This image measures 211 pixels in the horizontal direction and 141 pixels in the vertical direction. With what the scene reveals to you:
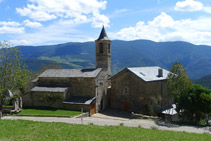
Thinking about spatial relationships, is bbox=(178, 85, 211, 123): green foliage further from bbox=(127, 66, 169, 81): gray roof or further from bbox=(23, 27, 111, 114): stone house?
bbox=(23, 27, 111, 114): stone house

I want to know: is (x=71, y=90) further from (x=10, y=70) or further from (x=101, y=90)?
(x=10, y=70)

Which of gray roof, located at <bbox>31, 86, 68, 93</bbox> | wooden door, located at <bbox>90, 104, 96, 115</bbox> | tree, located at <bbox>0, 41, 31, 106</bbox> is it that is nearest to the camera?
tree, located at <bbox>0, 41, 31, 106</bbox>

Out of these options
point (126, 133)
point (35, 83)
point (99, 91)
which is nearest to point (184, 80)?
point (99, 91)

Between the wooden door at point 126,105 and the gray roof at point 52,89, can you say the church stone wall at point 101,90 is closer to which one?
the wooden door at point 126,105

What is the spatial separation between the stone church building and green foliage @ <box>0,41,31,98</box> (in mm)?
8669

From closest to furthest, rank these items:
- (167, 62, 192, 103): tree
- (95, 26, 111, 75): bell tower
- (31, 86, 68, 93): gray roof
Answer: (167, 62, 192, 103): tree → (31, 86, 68, 93): gray roof → (95, 26, 111, 75): bell tower

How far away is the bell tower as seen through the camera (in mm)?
Result: 40591

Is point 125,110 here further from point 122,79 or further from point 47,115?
point 47,115

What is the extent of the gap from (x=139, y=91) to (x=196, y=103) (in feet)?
38.0

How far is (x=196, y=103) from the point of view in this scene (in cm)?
2519

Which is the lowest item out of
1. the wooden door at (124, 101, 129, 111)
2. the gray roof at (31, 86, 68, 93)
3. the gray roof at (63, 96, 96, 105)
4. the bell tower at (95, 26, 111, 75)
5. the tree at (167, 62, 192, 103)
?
the wooden door at (124, 101, 129, 111)

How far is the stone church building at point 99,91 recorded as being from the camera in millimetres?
32906

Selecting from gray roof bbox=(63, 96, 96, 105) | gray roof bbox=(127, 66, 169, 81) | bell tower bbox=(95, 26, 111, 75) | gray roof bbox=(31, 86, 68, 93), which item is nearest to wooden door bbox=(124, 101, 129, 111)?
gray roof bbox=(127, 66, 169, 81)

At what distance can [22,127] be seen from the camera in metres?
17.4
